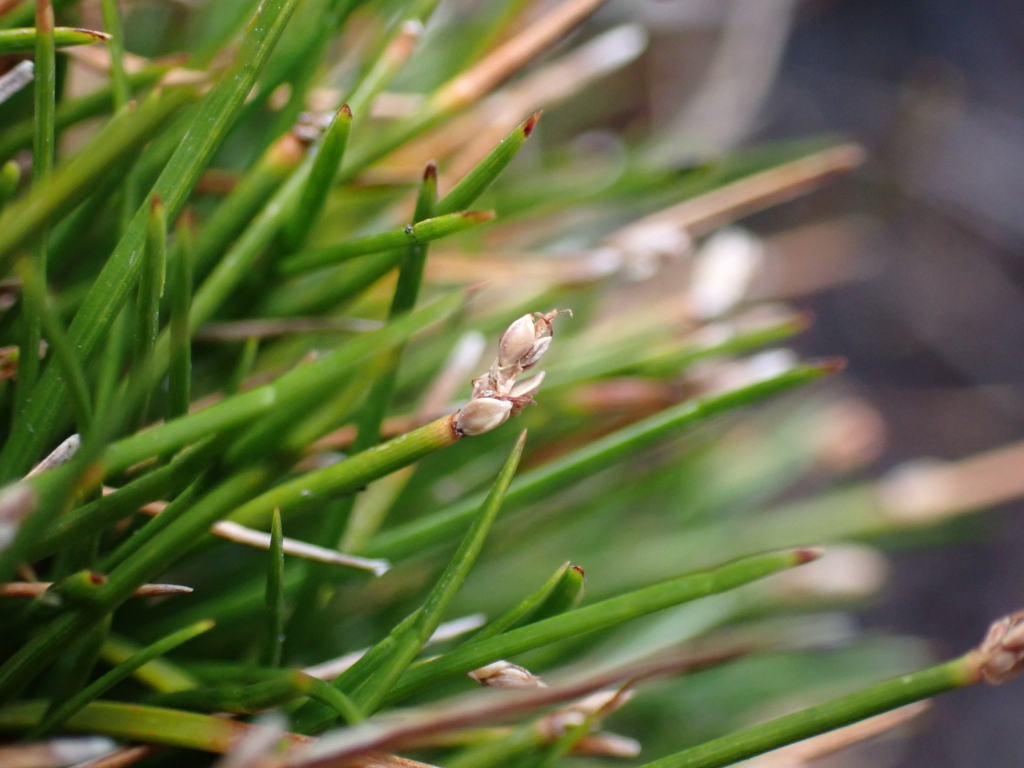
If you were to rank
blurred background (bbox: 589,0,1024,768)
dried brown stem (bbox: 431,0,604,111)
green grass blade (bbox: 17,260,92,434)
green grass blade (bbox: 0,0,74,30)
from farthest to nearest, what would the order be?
blurred background (bbox: 589,0,1024,768), dried brown stem (bbox: 431,0,604,111), green grass blade (bbox: 0,0,74,30), green grass blade (bbox: 17,260,92,434)

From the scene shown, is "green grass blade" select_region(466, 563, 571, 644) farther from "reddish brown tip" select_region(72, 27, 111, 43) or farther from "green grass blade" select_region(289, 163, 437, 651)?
"reddish brown tip" select_region(72, 27, 111, 43)

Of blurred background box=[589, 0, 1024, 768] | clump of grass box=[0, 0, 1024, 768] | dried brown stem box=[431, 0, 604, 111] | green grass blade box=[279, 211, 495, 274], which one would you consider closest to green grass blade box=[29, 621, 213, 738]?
clump of grass box=[0, 0, 1024, 768]

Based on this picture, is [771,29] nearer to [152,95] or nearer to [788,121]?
[788,121]

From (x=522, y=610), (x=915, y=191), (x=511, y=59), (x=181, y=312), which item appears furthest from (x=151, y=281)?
(x=915, y=191)

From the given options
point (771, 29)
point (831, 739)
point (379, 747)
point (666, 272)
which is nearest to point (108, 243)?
point (379, 747)

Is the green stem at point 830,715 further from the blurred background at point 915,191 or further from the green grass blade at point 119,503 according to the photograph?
the blurred background at point 915,191

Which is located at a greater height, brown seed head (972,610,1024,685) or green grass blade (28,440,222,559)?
green grass blade (28,440,222,559)

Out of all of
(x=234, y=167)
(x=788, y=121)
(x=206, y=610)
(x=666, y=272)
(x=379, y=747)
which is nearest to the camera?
(x=379, y=747)
